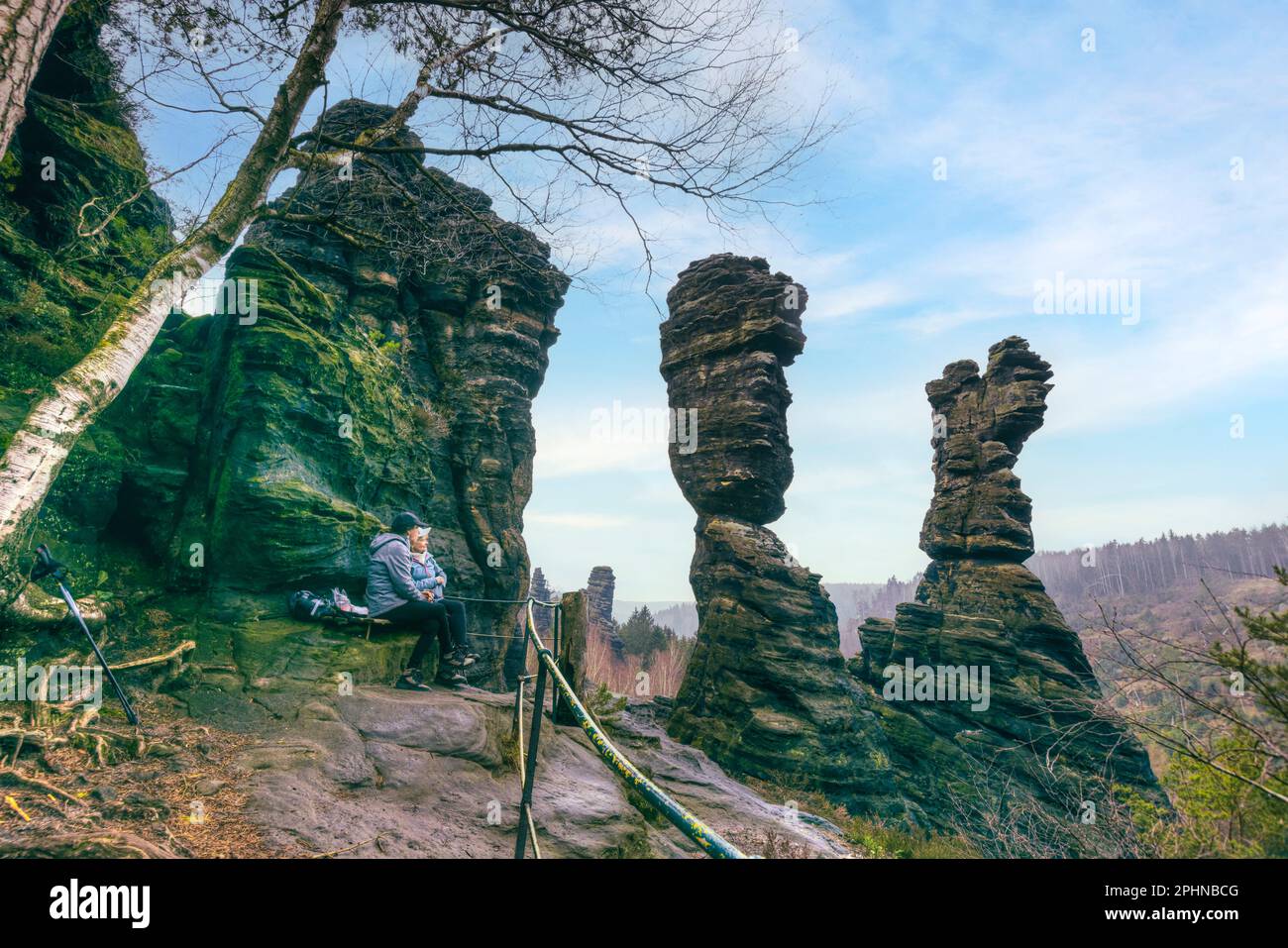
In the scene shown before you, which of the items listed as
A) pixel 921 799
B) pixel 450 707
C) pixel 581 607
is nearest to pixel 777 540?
pixel 921 799

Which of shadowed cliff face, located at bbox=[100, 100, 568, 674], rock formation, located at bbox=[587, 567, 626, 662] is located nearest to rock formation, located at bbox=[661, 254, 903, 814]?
shadowed cliff face, located at bbox=[100, 100, 568, 674]

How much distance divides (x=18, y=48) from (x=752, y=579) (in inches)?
758

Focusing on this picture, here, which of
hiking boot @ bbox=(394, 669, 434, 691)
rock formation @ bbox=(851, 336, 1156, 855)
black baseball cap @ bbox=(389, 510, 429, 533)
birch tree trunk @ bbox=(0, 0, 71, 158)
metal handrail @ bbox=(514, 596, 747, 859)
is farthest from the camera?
rock formation @ bbox=(851, 336, 1156, 855)

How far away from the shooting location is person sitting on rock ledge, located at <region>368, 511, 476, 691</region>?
707 cm

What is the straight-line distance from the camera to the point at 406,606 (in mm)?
7109

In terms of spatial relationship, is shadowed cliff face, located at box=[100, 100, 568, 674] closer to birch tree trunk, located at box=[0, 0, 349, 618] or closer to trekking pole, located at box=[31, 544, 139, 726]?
birch tree trunk, located at box=[0, 0, 349, 618]

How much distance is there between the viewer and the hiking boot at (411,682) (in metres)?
6.94

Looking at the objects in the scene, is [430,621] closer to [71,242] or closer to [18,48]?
[18,48]

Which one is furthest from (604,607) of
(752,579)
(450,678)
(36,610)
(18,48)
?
(18,48)

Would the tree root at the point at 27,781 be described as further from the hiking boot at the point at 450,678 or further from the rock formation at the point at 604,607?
the rock formation at the point at 604,607

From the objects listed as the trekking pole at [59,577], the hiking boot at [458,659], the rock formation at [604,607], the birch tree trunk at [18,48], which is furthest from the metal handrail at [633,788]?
the rock formation at [604,607]

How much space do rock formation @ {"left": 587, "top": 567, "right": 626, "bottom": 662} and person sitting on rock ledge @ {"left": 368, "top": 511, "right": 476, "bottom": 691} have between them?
4652 cm
